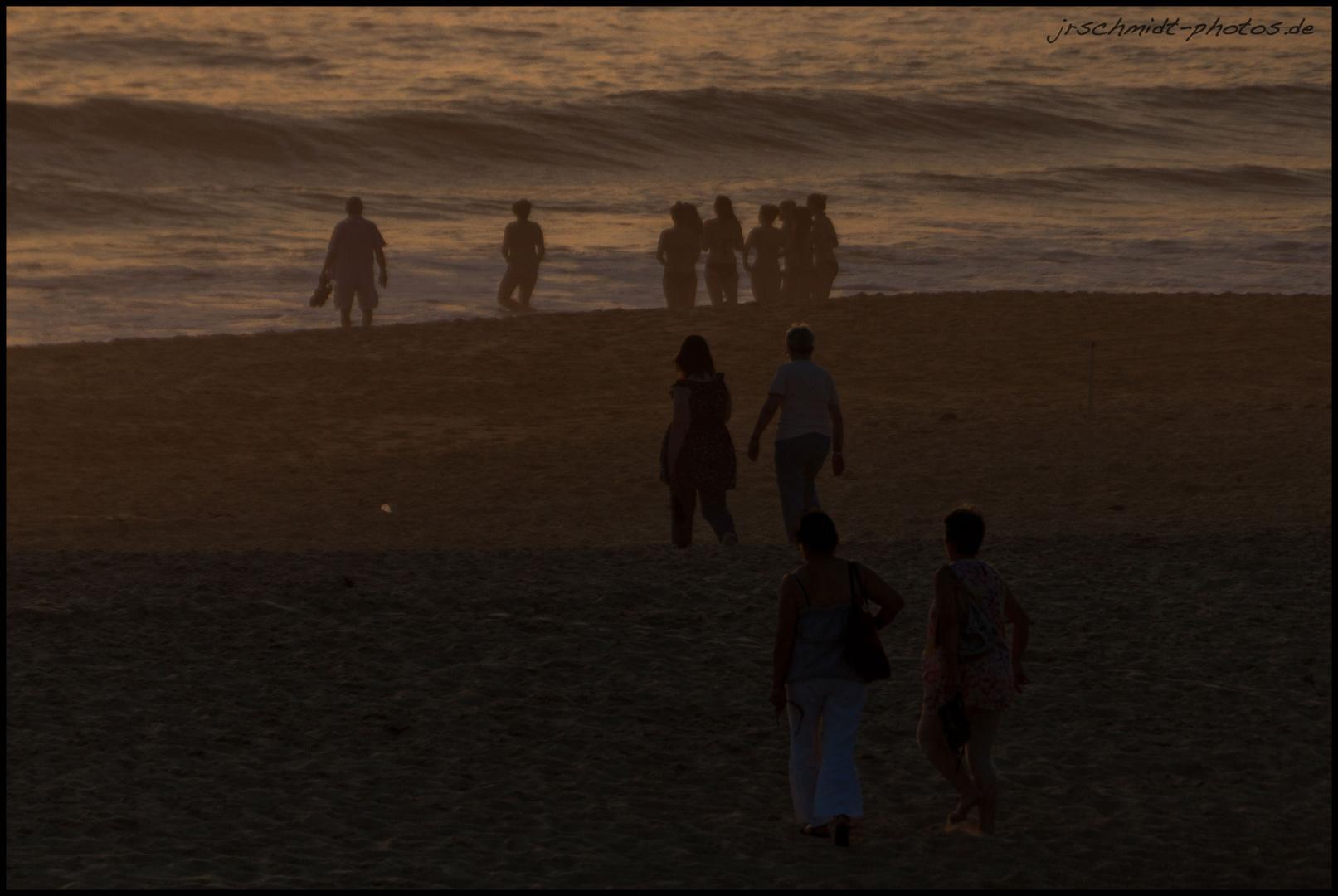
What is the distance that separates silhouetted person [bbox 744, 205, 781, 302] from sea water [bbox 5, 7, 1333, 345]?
20.5ft

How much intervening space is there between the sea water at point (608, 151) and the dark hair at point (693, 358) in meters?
14.8

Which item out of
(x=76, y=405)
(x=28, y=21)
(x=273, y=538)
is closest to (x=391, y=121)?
(x=28, y=21)

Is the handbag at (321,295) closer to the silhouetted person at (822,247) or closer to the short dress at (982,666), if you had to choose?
the silhouetted person at (822,247)

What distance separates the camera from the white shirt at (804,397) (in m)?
8.90

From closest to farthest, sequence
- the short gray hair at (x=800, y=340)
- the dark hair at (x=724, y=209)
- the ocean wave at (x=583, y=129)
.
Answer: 1. the short gray hair at (x=800, y=340)
2. the dark hair at (x=724, y=209)
3. the ocean wave at (x=583, y=129)

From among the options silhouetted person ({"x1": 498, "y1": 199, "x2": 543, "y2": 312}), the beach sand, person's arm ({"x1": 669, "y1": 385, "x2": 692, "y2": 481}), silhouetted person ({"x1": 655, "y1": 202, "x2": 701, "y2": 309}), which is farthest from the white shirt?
silhouetted person ({"x1": 498, "y1": 199, "x2": 543, "y2": 312})

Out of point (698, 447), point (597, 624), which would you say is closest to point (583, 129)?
point (698, 447)

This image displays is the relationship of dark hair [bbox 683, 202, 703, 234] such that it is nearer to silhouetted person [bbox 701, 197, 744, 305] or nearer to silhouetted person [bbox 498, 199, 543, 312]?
silhouetted person [bbox 701, 197, 744, 305]

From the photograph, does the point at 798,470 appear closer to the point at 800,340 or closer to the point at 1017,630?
the point at 800,340

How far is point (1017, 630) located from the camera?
5.30 m

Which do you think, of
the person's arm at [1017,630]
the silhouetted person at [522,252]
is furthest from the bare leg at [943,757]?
the silhouetted person at [522,252]

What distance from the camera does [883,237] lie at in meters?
32.8

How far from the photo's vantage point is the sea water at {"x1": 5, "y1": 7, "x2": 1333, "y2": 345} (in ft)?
92.0

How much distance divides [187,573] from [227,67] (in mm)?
45680
